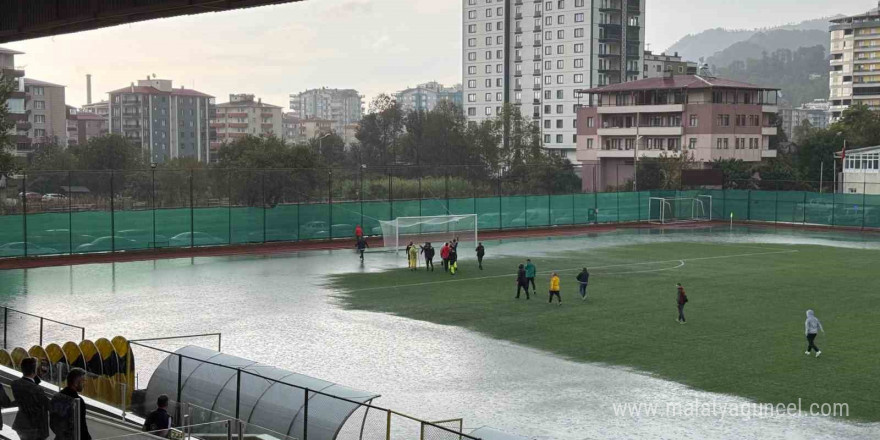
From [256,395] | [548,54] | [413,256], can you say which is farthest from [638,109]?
[256,395]

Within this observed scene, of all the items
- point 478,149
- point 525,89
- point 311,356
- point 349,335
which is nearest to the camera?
point 311,356

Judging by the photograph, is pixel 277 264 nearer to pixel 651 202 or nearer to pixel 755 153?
pixel 651 202

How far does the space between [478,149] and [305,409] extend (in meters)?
115

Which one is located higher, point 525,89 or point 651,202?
point 525,89

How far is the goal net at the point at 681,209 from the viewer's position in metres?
80.4

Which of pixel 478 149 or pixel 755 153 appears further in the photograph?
pixel 478 149

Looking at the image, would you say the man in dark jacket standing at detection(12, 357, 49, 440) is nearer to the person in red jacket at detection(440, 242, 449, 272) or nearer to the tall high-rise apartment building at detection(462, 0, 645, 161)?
the person in red jacket at detection(440, 242, 449, 272)

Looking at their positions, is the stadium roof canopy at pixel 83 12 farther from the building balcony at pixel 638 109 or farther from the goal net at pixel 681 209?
the building balcony at pixel 638 109

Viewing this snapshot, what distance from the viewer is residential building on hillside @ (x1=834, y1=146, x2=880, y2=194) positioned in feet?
274

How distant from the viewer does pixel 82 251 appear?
176 ft

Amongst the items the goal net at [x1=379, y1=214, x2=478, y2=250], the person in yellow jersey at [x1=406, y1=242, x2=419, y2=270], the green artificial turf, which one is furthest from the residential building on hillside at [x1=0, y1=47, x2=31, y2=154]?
the green artificial turf

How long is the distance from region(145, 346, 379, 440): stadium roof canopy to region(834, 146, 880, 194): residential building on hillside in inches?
2933

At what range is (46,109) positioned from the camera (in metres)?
174

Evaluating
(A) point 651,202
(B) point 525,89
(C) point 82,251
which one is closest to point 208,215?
(C) point 82,251
